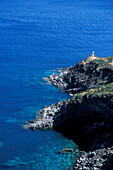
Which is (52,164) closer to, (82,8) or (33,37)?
(33,37)

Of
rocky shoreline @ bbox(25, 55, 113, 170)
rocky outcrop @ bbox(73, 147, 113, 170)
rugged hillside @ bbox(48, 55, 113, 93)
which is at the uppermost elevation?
rugged hillside @ bbox(48, 55, 113, 93)

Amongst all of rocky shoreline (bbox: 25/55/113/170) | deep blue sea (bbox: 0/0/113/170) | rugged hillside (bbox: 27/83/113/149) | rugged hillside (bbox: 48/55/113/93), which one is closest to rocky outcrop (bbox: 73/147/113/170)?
rocky shoreline (bbox: 25/55/113/170)

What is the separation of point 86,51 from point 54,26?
38634 millimetres

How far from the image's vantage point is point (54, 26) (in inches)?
5901

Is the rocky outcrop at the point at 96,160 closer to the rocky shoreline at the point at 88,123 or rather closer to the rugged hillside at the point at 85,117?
the rocky shoreline at the point at 88,123

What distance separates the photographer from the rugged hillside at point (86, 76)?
83000mm

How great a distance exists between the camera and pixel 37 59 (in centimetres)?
11031

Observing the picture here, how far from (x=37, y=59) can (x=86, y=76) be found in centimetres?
3061

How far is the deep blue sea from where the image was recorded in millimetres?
57750

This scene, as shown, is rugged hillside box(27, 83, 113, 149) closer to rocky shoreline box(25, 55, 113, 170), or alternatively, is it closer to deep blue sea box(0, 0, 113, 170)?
rocky shoreline box(25, 55, 113, 170)

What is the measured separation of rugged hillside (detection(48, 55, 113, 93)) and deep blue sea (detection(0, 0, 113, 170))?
4.10m

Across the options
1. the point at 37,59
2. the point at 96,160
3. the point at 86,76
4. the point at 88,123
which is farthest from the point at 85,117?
the point at 37,59

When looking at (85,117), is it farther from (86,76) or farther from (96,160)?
(86,76)

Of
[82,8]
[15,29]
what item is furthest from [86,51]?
[82,8]
